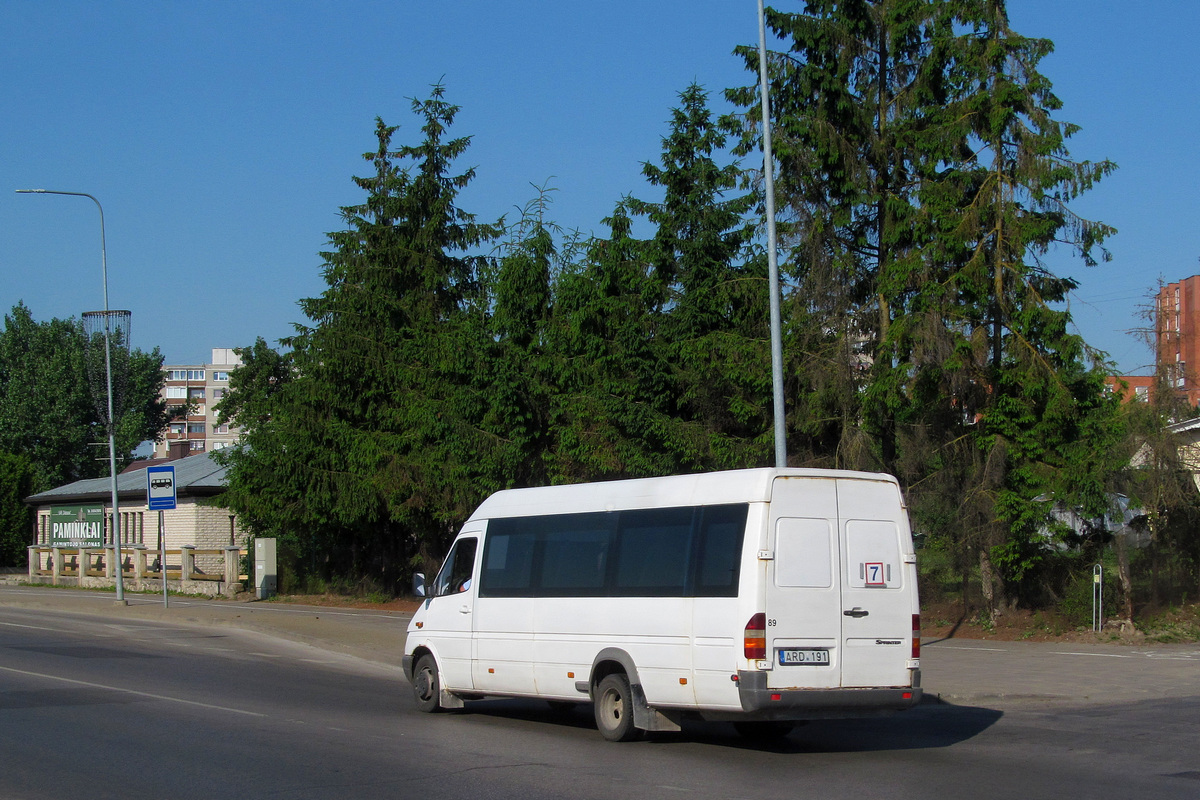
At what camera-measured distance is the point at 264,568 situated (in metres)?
34.2

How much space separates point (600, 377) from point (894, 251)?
661 cm

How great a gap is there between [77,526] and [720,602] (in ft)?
150

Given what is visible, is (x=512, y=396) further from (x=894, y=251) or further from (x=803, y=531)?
(x=803, y=531)

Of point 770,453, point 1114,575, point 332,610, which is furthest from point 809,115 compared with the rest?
point 332,610

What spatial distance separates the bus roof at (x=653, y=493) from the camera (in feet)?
33.7

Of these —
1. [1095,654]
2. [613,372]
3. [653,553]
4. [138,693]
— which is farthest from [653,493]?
[613,372]

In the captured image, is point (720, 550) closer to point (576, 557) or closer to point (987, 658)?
point (576, 557)

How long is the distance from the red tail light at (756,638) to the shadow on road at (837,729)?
1.54 m

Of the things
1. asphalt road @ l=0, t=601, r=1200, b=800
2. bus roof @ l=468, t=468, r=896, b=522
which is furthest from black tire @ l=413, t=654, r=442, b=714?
bus roof @ l=468, t=468, r=896, b=522

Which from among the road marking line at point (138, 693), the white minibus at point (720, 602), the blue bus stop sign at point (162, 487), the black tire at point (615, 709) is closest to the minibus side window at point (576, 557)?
the white minibus at point (720, 602)

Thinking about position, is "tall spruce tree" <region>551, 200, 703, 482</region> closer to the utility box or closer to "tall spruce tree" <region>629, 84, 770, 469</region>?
"tall spruce tree" <region>629, 84, 770, 469</region>

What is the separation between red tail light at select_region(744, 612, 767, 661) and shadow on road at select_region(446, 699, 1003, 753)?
1.54 metres

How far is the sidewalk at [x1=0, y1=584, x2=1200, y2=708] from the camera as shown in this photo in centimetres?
1423

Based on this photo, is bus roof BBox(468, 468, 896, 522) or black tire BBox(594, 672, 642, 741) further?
black tire BBox(594, 672, 642, 741)
